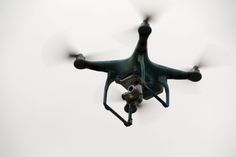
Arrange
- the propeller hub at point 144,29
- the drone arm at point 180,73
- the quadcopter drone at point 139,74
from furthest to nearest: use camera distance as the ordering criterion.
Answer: the drone arm at point 180,73
the propeller hub at point 144,29
the quadcopter drone at point 139,74

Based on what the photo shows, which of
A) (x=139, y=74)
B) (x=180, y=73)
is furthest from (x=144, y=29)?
(x=180, y=73)

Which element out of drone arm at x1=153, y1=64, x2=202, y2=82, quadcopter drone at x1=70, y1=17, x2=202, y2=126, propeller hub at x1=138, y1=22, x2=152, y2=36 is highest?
propeller hub at x1=138, y1=22, x2=152, y2=36

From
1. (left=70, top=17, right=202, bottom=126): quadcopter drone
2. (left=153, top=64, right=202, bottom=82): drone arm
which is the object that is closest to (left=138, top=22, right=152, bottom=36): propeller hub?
(left=70, top=17, right=202, bottom=126): quadcopter drone

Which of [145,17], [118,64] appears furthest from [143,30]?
[118,64]

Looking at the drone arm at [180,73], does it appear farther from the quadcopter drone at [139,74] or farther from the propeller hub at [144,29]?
the propeller hub at [144,29]

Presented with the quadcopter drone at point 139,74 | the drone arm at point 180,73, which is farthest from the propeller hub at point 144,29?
the drone arm at point 180,73

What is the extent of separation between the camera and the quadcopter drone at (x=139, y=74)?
13.7 m

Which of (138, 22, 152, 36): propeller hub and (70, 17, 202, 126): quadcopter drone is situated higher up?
(138, 22, 152, 36): propeller hub

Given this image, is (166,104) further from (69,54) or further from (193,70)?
(69,54)

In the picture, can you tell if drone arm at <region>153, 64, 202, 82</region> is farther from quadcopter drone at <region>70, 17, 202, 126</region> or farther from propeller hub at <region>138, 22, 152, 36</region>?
propeller hub at <region>138, 22, 152, 36</region>

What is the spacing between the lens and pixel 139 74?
1416 centimetres

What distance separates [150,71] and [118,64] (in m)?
0.93

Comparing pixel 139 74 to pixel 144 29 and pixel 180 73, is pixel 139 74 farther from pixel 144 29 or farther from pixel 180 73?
pixel 180 73

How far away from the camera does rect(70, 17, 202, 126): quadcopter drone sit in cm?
1374
